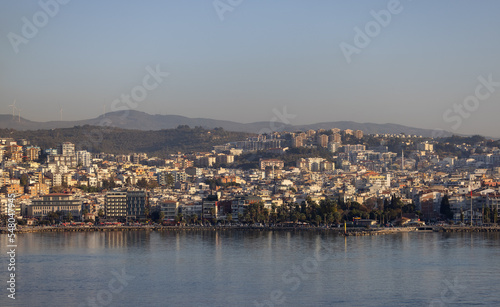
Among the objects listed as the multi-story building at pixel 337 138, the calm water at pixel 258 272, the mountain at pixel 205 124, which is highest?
the mountain at pixel 205 124

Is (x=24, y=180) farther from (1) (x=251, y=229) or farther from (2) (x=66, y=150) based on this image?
(1) (x=251, y=229)

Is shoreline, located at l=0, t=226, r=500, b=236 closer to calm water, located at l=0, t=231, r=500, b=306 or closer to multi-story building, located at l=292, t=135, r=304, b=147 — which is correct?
calm water, located at l=0, t=231, r=500, b=306

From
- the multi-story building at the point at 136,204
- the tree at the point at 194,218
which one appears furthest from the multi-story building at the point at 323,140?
the tree at the point at 194,218

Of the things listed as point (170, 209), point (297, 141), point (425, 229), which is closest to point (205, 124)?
point (297, 141)

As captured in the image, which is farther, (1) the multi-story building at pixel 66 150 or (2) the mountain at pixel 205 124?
(2) the mountain at pixel 205 124

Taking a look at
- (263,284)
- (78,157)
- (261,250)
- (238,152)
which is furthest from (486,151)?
(263,284)

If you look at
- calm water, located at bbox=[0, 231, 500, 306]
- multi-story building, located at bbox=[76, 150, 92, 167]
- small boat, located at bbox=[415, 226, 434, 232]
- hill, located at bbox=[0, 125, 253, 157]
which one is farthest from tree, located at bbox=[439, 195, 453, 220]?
hill, located at bbox=[0, 125, 253, 157]

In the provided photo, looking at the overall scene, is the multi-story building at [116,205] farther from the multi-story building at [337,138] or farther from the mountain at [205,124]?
the mountain at [205,124]
